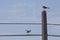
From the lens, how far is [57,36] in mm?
3078

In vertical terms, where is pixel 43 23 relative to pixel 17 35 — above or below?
above

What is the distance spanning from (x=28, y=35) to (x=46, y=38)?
1.31ft

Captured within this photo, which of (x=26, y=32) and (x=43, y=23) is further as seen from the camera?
(x=26, y=32)

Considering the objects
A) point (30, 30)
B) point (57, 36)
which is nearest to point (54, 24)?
point (57, 36)

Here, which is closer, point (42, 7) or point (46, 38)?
point (46, 38)

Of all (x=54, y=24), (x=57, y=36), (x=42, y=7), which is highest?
(x=42, y=7)

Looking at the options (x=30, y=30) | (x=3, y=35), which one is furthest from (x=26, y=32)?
(x=3, y=35)

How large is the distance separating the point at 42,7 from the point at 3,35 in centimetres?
90

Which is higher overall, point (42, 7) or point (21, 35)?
point (42, 7)

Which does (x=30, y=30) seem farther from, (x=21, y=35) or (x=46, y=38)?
(x=46, y=38)

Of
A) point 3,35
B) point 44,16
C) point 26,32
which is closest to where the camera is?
point 44,16

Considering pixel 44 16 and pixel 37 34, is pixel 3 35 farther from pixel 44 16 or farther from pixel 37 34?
pixel 44 16

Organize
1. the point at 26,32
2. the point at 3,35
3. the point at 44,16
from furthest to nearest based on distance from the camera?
the point at 26,32
the point at 3,35
the point at 44,16

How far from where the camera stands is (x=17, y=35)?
2994 mm
